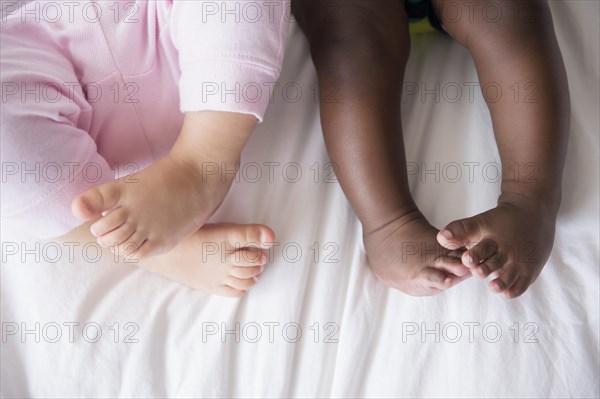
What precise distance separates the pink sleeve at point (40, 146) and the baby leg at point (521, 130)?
37 cm

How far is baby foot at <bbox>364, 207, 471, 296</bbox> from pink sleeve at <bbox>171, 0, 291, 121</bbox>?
0.59 feet

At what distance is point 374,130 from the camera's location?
1.99 ft

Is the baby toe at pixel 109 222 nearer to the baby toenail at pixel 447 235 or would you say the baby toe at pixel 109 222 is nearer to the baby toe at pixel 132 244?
the baby toe at pixel 132 244

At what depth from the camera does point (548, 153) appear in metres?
0.59

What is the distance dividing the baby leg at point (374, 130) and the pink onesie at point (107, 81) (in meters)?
0.08

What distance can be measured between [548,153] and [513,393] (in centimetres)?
24

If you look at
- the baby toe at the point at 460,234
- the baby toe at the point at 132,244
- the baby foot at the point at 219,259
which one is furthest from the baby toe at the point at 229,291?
the baby toe at the point at 460,234

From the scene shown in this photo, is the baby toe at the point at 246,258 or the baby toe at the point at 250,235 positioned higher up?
the baby toe at the point at 250,235

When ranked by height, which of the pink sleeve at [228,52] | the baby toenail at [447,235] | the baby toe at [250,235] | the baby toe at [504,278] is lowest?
the baby toe at [504,278]

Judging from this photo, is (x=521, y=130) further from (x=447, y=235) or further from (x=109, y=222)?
(x=109, y=222)

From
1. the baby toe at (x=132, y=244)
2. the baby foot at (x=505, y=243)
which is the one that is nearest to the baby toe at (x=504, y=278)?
the baby foot at (x=505, y=243)

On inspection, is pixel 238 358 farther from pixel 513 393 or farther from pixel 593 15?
pixel 593 15

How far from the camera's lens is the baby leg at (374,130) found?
1.93 feet

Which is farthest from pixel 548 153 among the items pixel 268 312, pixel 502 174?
A: pixel 268 312
